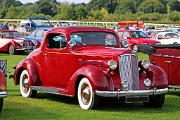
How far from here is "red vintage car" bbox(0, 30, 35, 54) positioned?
30.0m

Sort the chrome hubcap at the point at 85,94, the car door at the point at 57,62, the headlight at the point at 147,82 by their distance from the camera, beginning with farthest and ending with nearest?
the car door at the point at 57,62 → the headlight at the point at 147,82 → the chrome hubcap at the point at 85,94

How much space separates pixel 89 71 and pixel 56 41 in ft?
6.43

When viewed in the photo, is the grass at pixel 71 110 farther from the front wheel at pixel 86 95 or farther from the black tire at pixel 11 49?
the black tire at pixel 11 49

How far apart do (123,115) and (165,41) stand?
26.7 meters

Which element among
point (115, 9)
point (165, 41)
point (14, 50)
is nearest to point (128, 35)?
point (165, 41)

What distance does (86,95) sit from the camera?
1076 centimetres

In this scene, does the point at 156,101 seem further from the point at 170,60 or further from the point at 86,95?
the point at 170,60

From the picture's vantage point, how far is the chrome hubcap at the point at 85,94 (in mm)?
10711

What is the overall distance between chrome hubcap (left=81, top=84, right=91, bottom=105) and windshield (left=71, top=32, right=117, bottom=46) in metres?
1.31

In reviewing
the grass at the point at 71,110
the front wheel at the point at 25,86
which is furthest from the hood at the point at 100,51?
the front wheel at the point at 25,86

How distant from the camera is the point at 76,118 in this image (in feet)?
31.8

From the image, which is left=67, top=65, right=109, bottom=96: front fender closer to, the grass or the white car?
the grass

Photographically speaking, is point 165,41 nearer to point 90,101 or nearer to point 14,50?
point 14,50

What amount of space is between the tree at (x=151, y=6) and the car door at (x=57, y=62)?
11624 cm
